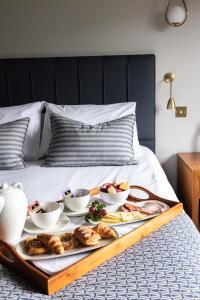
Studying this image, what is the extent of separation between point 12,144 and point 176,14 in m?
1.47

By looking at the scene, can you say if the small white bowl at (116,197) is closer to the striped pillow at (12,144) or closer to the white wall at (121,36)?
the striped pillow at (12,144)

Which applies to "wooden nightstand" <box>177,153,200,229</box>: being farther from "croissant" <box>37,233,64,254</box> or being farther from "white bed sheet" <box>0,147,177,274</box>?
"croissant" <box>37,233,64,254</box>

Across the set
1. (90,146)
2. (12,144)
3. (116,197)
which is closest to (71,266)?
(116,197)

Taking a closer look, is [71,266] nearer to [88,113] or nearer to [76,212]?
[76,212]

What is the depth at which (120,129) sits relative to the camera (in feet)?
7.24

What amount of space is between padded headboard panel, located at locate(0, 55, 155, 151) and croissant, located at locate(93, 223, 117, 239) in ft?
5.23

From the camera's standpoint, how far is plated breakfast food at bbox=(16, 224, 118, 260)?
1.04 metres

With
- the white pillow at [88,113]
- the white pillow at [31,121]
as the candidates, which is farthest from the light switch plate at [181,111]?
the white pillow at [31,121]

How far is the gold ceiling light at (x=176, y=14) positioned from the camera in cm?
246

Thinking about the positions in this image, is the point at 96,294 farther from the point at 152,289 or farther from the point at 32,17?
the point at 32,17

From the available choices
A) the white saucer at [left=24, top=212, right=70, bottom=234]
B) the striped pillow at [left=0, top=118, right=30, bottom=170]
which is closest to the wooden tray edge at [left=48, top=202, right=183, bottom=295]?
the white saucer at [left=24, top=212, right=70, bottom=234]

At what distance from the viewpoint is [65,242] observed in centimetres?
110

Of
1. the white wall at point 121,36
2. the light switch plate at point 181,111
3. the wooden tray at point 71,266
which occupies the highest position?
the white wall at point 121,36

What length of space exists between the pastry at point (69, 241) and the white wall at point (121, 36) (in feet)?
5.74
